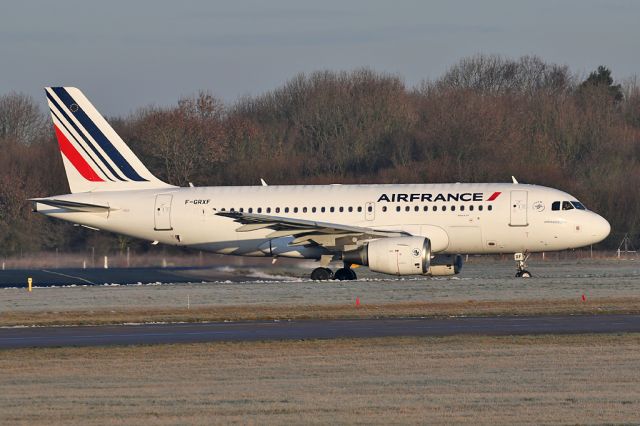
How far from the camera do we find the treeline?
74.2 m

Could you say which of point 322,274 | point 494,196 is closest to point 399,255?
point 322,274

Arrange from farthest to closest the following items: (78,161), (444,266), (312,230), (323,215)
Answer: (78,161) < (444,266) < (323,215) < (312,230)

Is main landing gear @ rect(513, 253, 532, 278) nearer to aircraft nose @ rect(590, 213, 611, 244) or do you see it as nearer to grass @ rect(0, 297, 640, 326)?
aircraft nose @ rect(590, 213, 611, 244)

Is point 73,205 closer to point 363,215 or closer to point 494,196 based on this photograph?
point 363,215

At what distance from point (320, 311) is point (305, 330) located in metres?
5.67

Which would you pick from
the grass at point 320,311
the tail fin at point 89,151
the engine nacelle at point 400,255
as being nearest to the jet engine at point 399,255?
the engine nacelle at point 400,255

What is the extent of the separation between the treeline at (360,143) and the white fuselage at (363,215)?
1097 centimetres

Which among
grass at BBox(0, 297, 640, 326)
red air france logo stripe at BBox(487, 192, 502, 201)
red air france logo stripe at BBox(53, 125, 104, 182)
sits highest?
red air france logo stripe at BBox(53, 125, 104, 182)

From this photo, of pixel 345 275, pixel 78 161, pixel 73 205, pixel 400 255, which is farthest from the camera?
pixel 78 161

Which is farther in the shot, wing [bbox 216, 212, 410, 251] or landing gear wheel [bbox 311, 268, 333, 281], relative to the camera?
landing gear wheel [bbox 311, 268, 333, 281]

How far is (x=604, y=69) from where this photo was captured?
122812 millimetres

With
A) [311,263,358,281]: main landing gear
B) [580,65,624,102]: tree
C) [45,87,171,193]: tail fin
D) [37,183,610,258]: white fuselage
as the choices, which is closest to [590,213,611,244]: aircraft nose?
[37,183,610,258]: white fuselage

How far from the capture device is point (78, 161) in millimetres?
49562

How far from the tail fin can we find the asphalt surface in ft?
62.8
